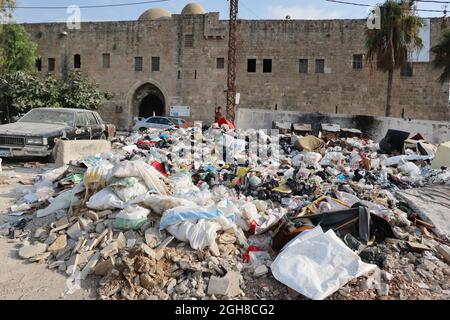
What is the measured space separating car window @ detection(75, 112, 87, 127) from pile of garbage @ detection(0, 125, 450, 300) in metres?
2.84

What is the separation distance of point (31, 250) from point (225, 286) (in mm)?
2156

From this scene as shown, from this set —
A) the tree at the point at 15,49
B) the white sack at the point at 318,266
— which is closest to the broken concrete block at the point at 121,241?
the white sack at the point at 318,266

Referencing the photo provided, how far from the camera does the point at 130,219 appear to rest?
4145 millimetres

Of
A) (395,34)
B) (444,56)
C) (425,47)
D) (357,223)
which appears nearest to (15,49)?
(395,34)

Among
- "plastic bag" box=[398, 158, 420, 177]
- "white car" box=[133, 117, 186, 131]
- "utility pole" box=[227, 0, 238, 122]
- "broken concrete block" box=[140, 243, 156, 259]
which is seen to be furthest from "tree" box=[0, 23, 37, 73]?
"broken concrete block" box=[140, 243, 156, 259]

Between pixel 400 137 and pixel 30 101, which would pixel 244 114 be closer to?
pixel 400 137

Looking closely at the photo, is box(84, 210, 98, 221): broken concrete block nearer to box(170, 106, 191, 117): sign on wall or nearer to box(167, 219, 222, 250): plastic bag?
box(167, 219, 222, 250): plastic bag

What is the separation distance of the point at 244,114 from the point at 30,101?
971cm

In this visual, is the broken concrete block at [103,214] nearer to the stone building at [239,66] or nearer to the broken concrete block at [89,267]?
the broken concrete block at [89,267]

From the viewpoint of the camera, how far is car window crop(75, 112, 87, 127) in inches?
363

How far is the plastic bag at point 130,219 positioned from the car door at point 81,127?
541 cm

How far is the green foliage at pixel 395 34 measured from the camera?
54.7ft

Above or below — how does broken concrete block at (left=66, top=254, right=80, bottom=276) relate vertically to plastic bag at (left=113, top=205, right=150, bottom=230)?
below

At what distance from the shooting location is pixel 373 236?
3.96 m
